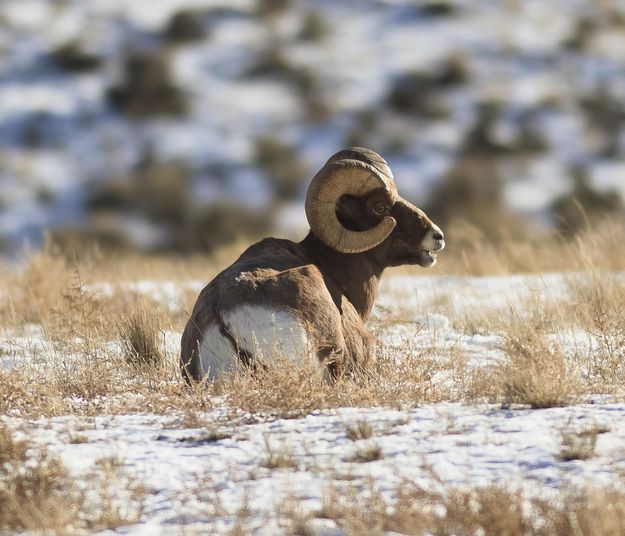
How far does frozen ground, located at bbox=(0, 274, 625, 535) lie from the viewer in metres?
4.50

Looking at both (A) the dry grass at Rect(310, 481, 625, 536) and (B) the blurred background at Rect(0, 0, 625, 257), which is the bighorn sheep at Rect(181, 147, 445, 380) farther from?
(B) the blurred background at Rect(0, 0, 625, 257)

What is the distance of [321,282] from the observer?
7219 millimetres

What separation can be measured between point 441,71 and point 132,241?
12838mm

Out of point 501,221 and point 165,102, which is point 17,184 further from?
point 501,221

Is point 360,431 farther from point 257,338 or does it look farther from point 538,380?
point 257,338

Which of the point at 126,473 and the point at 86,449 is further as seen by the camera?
the point at 86,449

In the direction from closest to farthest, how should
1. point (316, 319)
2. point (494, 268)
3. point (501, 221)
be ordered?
point (316, 319) < point (494, 268) < point (501, 221)

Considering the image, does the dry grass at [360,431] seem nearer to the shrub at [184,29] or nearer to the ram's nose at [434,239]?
the ram's nose at [434,239]

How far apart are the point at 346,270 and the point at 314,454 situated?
2.94 m

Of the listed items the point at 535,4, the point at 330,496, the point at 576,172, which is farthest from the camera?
the point at 535,4

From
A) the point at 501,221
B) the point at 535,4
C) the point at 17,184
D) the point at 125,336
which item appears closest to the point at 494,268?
the point at 125,336

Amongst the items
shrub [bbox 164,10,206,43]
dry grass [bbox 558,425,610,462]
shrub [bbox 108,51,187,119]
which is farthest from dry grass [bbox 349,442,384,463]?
shrub [bbox 164,10,206,43]

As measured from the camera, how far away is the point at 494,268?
45.6 ft

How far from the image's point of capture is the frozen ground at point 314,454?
4.50 metres
